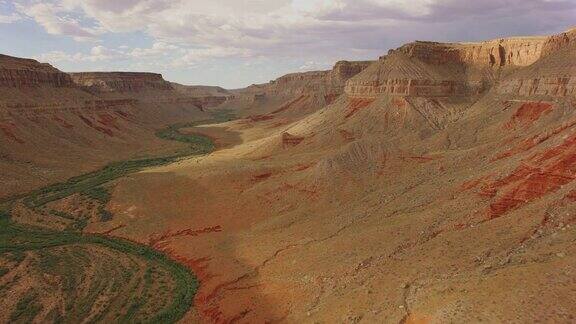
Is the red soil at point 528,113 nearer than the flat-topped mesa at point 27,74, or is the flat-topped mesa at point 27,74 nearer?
the red soil at point 528,113

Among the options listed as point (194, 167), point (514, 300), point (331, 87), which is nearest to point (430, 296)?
point (514, 300)

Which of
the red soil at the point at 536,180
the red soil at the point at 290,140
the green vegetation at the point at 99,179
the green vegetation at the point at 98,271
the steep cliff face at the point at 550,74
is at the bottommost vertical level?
the green vegetation at the point at 98,271

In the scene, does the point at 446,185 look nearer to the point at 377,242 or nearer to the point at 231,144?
the point at 377,242

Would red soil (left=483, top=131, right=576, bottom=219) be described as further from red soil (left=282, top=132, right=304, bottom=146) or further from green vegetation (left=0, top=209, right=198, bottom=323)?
red soil (left=282, top=132, right=304, bottom=146)

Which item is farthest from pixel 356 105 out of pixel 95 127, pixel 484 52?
pixel 95 127

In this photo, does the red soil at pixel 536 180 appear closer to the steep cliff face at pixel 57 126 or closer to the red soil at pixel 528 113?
the red soil at pixel 528 113

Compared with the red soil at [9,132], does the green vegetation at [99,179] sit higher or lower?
lower

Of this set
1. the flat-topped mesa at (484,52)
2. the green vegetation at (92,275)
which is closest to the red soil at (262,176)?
the green vegetation at (92,275)

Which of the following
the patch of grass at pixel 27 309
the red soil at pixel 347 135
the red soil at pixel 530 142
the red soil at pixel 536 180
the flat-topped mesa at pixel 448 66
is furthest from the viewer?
the red soil at pixel 347 135
